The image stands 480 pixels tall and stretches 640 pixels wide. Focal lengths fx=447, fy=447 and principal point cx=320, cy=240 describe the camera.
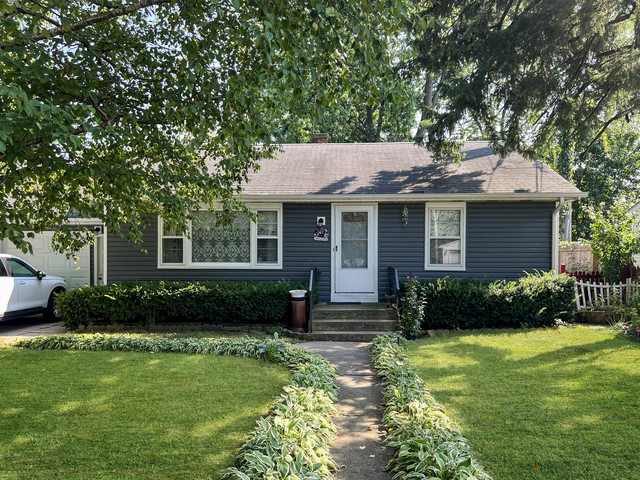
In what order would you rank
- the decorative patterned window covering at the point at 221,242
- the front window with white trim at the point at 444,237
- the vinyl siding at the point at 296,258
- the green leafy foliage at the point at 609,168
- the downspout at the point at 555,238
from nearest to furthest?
the downspout at the point at 555,238
the front window with white trim at the point at 444,237
the vinyl siding at the point at 296,258
the decorative patterned window covering at the point at 221,242
the green leafy foliage at the point at 609,168

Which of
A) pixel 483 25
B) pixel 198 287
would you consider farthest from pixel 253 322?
pixel 483 25

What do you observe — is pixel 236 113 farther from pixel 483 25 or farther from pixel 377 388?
pixel 483 25

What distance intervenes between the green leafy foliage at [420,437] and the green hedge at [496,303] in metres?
3.85

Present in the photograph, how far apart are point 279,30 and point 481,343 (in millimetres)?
6592

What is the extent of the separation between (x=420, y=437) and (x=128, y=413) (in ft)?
9.79

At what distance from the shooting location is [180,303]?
988 centimetres

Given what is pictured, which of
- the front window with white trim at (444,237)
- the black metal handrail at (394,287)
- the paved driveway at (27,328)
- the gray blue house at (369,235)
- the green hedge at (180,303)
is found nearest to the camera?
the paved driveway at (27,328)

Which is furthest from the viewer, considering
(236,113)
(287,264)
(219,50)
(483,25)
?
(287,264)

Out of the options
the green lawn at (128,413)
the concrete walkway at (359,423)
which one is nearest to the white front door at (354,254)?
the concrete walkway at (359,423)

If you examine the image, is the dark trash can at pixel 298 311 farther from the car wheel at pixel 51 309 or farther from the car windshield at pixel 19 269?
the car windshield at pixel 19 269

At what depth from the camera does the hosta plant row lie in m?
3.19

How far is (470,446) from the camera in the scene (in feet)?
12.8

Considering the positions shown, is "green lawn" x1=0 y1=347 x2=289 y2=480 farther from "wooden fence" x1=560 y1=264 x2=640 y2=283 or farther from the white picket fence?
"wooden fence" x1=560 y1=264 x2=640 y2=283

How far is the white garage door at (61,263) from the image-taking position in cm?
1305
